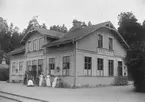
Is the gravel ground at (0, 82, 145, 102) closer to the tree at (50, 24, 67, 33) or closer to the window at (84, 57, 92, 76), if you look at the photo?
the window at (84, 57, 92, 76)

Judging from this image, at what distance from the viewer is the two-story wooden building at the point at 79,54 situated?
59.5 feet

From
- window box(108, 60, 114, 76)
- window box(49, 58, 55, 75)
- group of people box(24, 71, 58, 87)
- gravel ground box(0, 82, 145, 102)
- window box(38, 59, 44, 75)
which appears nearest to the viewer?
gravel ground box(0, 82, 145, 102)

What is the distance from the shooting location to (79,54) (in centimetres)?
1814

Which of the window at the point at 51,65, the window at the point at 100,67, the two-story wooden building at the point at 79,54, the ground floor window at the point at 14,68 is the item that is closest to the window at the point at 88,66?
the two-story wooden building at the point at 79,54

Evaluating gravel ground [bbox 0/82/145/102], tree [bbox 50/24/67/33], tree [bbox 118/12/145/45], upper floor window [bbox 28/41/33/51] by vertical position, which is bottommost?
gravel ground [bbox 0/82/145/102]

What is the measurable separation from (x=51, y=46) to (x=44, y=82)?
12.0 ft

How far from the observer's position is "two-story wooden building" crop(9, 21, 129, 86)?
18.1m

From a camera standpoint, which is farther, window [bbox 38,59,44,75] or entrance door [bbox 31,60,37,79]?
entrance door [bbox 31,60,37,79]

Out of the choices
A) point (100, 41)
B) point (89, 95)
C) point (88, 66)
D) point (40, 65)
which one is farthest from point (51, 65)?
point (89, 95)

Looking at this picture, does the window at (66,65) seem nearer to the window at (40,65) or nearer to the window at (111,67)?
the window at (40,65)

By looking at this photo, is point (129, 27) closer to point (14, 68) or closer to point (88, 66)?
point (88, 66)

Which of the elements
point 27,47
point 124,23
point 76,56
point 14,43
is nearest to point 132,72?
point 76,56

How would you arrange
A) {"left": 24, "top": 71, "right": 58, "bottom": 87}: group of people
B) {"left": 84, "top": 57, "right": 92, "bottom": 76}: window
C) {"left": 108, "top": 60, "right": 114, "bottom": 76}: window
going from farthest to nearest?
{"left": 108, "top": 60, "right": 114, "bottom": 76}: window → {"left": 24, "top": 71, "right": 58, "bottom": 87}: group of people → {"left": 84, "top": 57, "right": 92, "bottom": 76}: window

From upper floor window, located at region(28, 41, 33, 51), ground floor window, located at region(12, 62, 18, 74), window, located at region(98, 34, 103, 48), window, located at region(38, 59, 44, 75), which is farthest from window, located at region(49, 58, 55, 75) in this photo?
ground floor window, located at region(12, 62, 18, 74)
